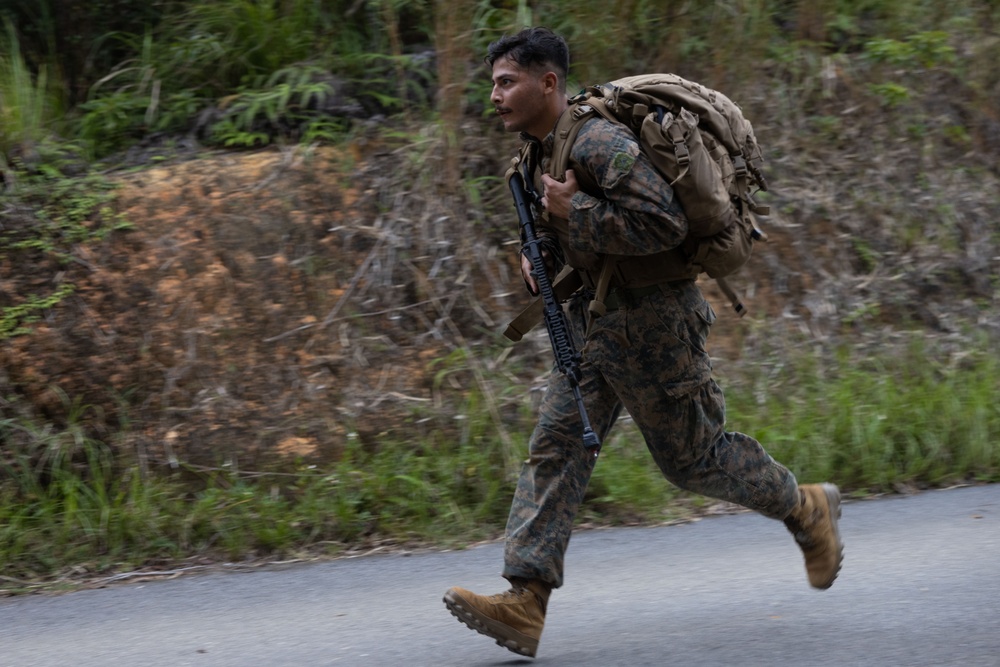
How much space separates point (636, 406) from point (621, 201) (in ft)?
2.18

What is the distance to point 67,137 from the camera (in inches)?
275

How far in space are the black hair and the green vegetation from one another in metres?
2.23

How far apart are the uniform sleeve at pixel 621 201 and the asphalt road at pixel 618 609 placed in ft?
3.93

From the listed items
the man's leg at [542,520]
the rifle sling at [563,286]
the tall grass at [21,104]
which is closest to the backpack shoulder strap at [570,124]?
the rifle sling at [563,286]

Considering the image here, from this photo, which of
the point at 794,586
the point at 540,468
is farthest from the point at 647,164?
the point at 794,586

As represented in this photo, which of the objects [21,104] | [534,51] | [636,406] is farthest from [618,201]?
[21,104]

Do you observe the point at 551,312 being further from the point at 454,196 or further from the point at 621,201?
the point at 454,196

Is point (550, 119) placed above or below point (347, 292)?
above

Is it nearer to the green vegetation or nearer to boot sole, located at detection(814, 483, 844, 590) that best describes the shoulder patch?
boot sole, located at detection(814, 483, 844, 590)

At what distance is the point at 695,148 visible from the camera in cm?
306

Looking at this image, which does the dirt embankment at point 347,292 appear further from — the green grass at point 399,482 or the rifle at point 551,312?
the rifle at point 551,312

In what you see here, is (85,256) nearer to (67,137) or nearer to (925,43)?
(67,137)

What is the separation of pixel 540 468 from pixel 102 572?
2100 mm

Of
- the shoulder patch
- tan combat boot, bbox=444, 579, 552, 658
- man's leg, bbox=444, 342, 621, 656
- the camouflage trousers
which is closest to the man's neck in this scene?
the shoulder patch
